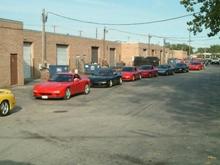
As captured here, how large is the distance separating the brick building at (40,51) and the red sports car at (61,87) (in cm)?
632

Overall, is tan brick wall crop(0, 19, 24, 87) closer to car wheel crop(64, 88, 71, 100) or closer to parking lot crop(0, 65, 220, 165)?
car wheel crop(64, 88, 71, 100)

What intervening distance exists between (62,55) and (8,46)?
1938cm

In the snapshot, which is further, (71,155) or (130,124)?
(130,124)

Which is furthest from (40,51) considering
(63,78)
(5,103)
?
(5,103)

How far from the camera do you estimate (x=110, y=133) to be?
12.3m

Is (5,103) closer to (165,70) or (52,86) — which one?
(52,86)

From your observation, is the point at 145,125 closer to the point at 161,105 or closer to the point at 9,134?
the point at 9,134

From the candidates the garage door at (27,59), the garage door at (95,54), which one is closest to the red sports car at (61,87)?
the garage door at (27,59)

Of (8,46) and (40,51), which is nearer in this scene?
(8,46)

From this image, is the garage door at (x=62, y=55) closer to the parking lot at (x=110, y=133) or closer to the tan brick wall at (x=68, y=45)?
the tan brick wall at (x=68, y=45)

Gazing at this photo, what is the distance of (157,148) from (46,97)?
12.6 meters

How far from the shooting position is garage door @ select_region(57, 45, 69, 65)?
47500 millimetres

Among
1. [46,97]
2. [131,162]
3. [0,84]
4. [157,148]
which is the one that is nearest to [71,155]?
[131,162]

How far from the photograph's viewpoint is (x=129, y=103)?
68.7ft
